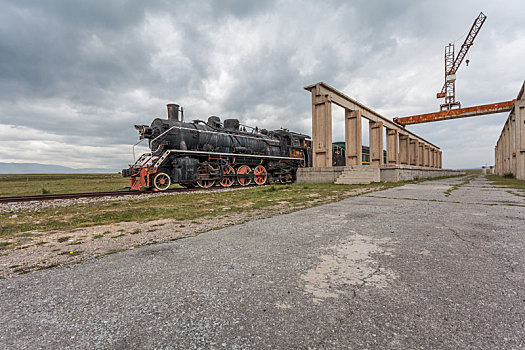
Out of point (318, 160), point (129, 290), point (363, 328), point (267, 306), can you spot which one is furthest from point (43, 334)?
point (318, 160)

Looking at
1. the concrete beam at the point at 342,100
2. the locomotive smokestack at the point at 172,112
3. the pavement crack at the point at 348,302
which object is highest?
the concrete beam at the point at 342,100

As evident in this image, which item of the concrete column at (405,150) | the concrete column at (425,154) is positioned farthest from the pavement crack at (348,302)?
the concrete column at (425,154)

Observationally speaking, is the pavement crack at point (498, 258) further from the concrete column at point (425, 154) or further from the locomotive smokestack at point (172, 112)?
the concrete column at point (425, 154)

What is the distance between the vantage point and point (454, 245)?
2.52m

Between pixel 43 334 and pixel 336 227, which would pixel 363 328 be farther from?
pixel 336 227

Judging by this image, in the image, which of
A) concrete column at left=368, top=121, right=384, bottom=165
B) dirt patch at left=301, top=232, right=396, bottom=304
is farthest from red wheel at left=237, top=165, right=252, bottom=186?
dirt patch at left=301, top=232, right=396, bottom=304

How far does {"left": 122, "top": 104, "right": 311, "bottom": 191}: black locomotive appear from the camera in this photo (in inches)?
442

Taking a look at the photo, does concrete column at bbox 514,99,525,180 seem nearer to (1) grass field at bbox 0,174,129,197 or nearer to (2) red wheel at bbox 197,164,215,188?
(2) red wheel at bbox 197,164,215,188

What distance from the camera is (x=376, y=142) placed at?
20.2 m

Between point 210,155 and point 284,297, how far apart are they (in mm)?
11860

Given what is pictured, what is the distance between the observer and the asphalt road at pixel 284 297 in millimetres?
1203

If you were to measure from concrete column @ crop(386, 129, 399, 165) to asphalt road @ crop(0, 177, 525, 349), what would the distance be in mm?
23075

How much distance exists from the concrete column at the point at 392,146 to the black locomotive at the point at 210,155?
36.2 ft

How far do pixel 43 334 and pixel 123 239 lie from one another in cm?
201
